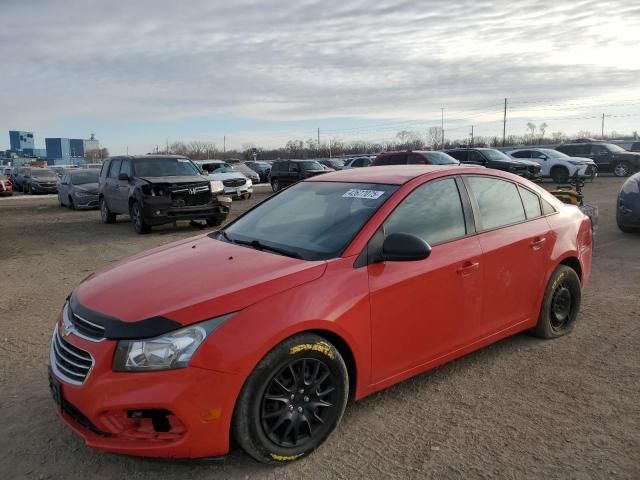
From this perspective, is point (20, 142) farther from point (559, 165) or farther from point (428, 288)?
point (428, 288)

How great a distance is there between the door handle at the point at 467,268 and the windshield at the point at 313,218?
0.72 m

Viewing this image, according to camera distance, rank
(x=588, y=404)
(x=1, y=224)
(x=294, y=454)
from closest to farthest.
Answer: (x=294, y=454) → (x=588, y=404) → (x=1, y=224)

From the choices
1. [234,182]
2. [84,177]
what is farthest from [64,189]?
[234,182]

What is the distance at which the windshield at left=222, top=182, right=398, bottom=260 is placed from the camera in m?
3.38

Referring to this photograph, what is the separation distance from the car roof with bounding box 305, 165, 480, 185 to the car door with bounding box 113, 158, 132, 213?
935cm

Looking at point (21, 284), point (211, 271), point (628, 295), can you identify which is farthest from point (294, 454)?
point (21, 284)

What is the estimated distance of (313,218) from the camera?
12.5 ft

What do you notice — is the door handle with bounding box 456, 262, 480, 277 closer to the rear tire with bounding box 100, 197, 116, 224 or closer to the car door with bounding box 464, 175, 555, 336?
the car door with bounding box 464, 175, 555, 336

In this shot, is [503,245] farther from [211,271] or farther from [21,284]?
[21,284]

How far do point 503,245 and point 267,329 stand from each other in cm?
212

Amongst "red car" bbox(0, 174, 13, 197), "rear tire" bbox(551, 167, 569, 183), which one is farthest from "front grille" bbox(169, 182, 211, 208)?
"red car" bbox(0, 174, 13, 197)

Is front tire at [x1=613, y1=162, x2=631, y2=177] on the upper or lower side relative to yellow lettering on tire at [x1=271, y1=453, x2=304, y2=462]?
upper

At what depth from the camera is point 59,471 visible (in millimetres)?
2885

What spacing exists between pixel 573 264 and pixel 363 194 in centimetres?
231
